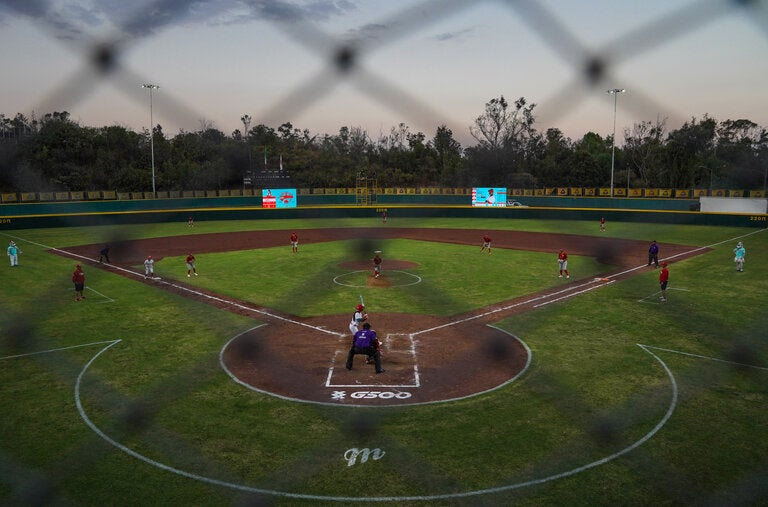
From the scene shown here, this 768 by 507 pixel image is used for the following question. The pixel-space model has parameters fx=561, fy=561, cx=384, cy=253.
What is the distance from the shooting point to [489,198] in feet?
192

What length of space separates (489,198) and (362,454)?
51.4 meters

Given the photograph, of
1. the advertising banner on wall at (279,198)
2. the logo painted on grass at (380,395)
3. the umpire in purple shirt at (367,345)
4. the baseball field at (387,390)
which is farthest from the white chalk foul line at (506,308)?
the advertising banner on wall at (279,198)

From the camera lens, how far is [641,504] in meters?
7.87

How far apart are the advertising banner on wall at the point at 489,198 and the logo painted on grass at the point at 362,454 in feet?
165

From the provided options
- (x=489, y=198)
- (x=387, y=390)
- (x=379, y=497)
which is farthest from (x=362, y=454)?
(x=489, y=198)

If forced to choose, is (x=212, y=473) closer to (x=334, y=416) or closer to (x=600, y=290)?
(x=334, y=416)

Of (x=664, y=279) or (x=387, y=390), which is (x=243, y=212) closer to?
(x=664, y=279)

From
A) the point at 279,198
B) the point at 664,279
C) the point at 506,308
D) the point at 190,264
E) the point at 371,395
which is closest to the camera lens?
the point at 371,395

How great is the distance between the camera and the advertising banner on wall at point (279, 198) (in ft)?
180

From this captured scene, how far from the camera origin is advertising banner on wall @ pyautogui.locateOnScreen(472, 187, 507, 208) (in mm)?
58156

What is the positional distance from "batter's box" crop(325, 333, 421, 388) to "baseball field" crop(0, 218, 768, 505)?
3.4 inches

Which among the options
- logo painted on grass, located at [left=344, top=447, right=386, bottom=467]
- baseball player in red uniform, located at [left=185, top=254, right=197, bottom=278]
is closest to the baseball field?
logo painted on grass, located at [left=344, top=447, right=386, bottom=467]

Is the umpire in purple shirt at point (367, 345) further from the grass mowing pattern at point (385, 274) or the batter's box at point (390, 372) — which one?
the grass mowing pattern at point (385, 274)

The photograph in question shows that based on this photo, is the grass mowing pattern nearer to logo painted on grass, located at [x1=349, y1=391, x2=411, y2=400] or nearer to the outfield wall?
logo painted on grass, located at [x1=349, y1=391, x2=411, y2=400]
